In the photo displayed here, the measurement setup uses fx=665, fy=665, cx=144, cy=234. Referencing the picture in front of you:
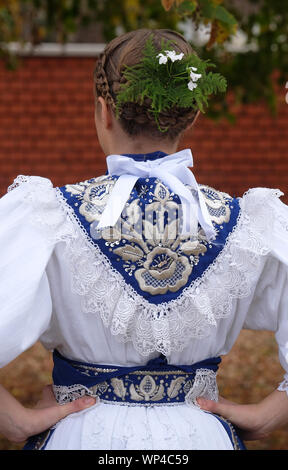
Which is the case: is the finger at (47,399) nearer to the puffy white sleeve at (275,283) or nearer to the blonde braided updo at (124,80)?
the puffy white sleeve at (275,283)

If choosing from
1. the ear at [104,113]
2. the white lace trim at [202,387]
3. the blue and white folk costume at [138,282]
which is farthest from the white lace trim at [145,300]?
the ear at [104,113]

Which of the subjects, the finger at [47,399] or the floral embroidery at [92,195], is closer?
the floral embroidery at [92,195]

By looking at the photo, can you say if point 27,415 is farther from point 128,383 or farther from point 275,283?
point 275,283

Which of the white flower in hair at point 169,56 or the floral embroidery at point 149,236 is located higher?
the white flower in hair at point 169,56

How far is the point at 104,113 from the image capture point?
5.66ft

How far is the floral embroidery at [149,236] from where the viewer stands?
1.62m

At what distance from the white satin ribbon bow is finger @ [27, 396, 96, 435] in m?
0.46

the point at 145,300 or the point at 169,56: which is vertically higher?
the point at 169,56

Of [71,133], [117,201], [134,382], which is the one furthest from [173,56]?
[71,133]

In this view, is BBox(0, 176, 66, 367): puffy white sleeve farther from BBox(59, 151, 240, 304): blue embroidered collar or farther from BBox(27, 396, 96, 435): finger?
BBox(27, 396, 96, 435): finger

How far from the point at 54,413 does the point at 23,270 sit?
414mm

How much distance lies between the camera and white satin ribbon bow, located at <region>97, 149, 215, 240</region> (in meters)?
1.61

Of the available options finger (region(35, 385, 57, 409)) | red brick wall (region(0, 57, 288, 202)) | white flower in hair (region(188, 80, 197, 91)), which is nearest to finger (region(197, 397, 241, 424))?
finger (region(35, 385, 57, 409))

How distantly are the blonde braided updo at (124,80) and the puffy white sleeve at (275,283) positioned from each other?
12.5 inches
